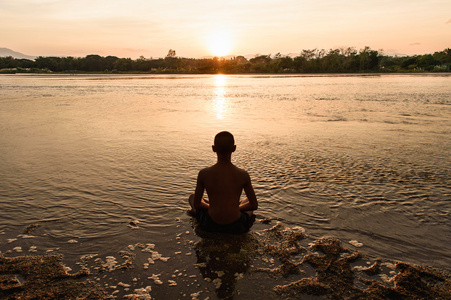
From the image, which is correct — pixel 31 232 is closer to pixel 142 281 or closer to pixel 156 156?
pixel 142 281

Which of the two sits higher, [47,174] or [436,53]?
[436,53]

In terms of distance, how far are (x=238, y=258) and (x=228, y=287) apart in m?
0.52

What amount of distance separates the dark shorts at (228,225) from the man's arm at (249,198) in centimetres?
10

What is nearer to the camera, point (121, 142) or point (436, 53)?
point (121, 142)

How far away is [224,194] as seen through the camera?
4.11 metres

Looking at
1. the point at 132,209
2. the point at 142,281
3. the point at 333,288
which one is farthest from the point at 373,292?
the point at 132,209

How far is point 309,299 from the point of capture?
3.07m

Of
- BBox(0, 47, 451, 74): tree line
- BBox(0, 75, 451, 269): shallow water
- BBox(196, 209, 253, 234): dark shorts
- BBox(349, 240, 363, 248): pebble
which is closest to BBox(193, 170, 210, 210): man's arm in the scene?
BBox(196, 209, 253, 234): dark shorts

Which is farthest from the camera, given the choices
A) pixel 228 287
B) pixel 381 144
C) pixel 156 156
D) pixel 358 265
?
pixel 381 144

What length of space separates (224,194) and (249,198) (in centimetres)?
35

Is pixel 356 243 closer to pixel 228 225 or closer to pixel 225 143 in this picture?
pixel 228 225

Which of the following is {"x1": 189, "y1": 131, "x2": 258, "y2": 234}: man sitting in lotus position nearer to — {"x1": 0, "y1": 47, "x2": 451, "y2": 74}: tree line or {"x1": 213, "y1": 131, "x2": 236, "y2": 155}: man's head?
{"x1": 213, "y1": 131, "x2": 236, "y2": 155}: man's head

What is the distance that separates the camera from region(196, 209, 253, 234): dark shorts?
4.24 m

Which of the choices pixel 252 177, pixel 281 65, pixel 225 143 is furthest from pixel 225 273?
pixel 281 65
